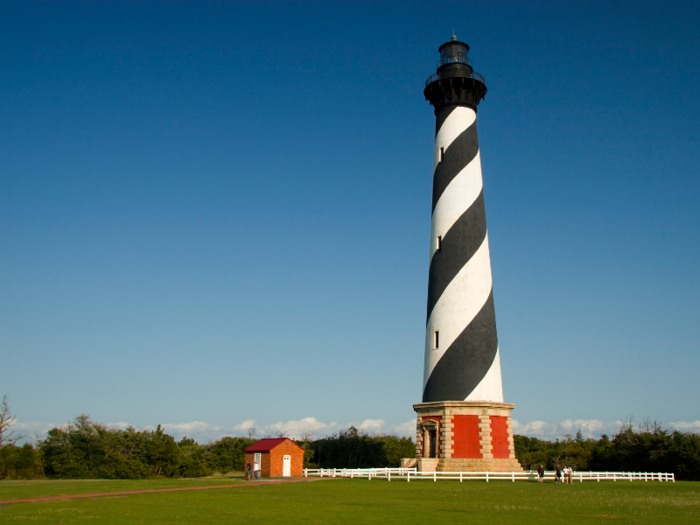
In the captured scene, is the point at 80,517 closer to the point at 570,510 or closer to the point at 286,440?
the point at 570,510

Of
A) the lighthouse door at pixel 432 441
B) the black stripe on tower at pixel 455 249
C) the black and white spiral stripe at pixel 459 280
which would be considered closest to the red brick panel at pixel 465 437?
the black and white spiral stripe at pixel 459 280

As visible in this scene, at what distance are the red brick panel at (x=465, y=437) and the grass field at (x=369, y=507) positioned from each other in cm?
689

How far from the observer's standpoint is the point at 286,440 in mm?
30766

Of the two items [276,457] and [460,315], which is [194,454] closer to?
[276,457]

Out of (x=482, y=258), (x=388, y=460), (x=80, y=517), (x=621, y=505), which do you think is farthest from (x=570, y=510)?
(x=388, y=460)

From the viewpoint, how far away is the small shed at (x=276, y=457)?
29.8 meters

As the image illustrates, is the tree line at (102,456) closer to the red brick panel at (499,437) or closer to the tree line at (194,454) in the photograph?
the tree line at (194,454)

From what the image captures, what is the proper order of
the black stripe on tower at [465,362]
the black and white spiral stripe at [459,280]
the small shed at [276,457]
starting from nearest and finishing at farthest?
1. the black stripe on tower at [465,362]
2. the black and white spiral stripe at [459,280]
3. the small shed at [276,457]

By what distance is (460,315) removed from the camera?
93.1ft

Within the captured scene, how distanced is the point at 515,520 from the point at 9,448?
3781 cm

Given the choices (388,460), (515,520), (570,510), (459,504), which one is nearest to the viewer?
(515,520)

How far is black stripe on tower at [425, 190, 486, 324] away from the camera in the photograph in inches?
1147

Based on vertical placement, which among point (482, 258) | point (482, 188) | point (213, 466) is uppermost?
point (482, 188)

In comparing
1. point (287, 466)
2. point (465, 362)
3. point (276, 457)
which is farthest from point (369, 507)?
point (287, 466)
